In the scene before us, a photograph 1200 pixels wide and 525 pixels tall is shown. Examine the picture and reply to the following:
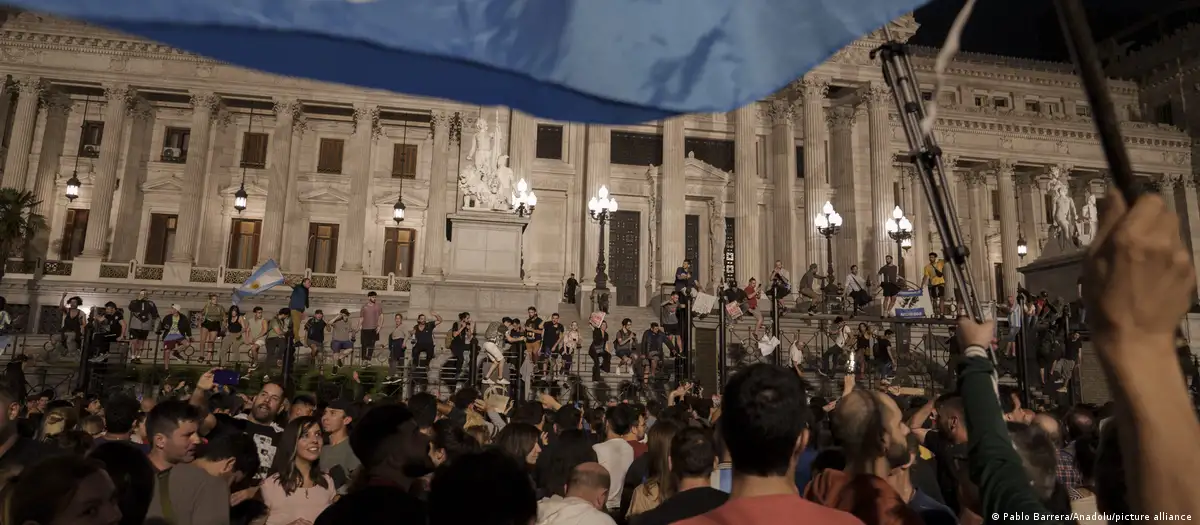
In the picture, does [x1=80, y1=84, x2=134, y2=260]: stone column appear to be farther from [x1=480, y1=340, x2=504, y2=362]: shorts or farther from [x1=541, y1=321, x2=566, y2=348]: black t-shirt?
[x1=480, y1=340, x2=504, y2=362]: shorts

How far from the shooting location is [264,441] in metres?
5.87

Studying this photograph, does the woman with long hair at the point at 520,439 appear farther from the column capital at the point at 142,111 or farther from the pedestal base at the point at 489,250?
the column capital at the point at 142,111

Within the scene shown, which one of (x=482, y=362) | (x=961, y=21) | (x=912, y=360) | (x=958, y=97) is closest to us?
(x=961, y=21)

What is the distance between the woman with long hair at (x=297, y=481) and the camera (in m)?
4.55

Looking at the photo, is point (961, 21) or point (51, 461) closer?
point (961, 21)

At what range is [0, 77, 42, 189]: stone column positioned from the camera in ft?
112

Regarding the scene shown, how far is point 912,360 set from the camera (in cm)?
2059

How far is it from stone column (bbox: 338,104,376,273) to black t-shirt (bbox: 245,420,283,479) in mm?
30177

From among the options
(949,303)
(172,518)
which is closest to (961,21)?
(172,518)

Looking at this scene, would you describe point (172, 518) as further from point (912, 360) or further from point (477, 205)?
point (912, 360)

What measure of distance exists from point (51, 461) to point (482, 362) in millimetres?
13813

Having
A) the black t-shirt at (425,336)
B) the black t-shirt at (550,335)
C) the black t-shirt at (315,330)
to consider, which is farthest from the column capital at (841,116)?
the black t-shirt at (315,330)

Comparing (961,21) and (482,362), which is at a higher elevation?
(961,21)

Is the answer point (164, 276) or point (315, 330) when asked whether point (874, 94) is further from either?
point (164, 276)
